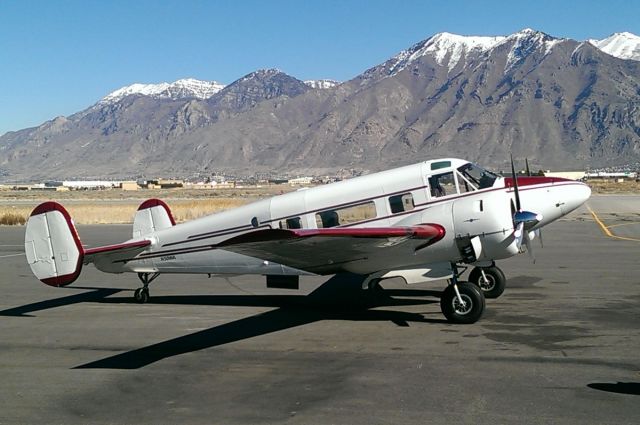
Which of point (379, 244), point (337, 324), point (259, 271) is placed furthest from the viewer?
point (259, 271)

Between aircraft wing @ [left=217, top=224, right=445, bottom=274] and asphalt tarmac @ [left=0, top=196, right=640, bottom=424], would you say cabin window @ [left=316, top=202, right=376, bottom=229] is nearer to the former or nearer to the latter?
aircraft wing @ [left=217, top=224, right=445, bottom=274]

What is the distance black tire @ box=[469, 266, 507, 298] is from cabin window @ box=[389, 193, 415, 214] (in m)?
3.18

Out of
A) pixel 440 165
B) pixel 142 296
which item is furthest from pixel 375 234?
pixel 142 296

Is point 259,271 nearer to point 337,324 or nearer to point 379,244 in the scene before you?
point 337,324

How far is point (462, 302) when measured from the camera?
1322 cm

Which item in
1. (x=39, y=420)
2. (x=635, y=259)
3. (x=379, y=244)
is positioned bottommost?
(x=635, y=259)

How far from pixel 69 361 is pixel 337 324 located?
5.15 metres

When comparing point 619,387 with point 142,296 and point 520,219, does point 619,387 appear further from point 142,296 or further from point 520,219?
point 142,296

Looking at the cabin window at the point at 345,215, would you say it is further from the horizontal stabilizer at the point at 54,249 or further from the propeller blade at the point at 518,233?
the horizontal stabilizer at the point at 54,249

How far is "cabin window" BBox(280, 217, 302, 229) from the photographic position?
14570 millimetres

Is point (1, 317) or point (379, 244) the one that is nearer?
point (379, 244)

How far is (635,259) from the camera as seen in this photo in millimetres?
22656

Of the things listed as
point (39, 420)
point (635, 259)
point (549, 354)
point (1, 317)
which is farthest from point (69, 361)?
point (635, 259)

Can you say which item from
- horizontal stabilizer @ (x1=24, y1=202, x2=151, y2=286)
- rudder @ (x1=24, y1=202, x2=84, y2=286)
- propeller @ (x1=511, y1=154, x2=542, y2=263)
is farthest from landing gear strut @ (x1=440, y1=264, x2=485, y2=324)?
rudder @ (x1=24, y1=202, x2=84, y2=286)
